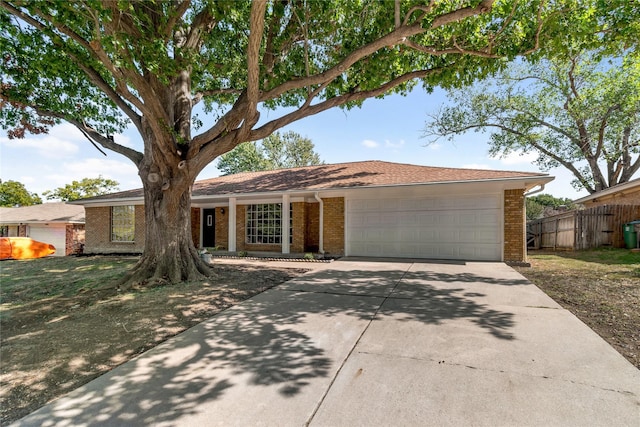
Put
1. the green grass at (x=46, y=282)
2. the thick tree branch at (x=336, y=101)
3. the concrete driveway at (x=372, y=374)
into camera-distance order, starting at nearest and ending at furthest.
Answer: the concrete driveway at (x=372, y=374) → the green grass at (x=46, y=282) → the thick tree branch at (x=336, y=101)

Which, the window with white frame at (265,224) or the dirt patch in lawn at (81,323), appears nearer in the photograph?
the dirt patch in lawn at (81,323)

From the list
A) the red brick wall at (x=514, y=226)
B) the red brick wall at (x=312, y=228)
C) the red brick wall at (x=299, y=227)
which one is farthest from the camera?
the red brick wall at (x=312, y=228)

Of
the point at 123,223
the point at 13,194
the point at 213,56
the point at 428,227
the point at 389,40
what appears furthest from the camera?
the point at 13,194

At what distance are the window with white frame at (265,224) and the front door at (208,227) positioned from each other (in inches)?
85.7

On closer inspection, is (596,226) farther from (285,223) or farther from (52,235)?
(52,235)

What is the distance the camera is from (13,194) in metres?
35.7

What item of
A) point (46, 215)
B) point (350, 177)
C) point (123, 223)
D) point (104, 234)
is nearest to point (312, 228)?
point (350, 177)

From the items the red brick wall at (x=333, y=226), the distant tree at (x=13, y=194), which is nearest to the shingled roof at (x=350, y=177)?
the red brick wall at (x=333, y=226)

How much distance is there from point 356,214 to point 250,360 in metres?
8.90

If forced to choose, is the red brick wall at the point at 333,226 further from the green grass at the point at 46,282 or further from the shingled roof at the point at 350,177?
the green grass at the point at 46,282

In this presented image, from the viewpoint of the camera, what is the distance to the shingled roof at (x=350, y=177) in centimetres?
987

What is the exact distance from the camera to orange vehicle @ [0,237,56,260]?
14.4 metres

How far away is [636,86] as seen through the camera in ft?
47.0

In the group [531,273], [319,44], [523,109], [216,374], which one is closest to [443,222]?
[531,273]
